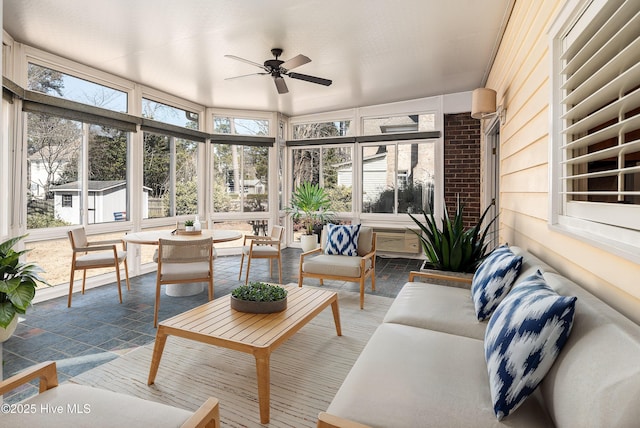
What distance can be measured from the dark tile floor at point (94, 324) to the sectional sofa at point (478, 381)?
2.05 metres

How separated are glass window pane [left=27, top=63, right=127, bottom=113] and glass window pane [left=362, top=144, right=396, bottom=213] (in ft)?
13.7

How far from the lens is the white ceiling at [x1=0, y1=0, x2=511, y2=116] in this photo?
300 cm

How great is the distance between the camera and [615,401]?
772 millimetres

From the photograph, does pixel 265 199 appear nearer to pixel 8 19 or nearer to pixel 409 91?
pixel 409 91

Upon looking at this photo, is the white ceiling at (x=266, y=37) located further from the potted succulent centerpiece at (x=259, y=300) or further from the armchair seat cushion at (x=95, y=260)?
the potted succulent centerpiece at (x=259, y=300)

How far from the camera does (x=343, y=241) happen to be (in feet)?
13.3

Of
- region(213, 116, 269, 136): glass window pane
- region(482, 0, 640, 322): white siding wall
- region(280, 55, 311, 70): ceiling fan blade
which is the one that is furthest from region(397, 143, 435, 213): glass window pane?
region(280, 55, 311, 70): ceiling fan blade

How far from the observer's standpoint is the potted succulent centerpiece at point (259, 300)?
7.35 feet

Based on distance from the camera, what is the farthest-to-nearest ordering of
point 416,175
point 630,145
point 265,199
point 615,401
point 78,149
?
1. point 265,199
2. point 416,175
3. point 78,149
4. point 630,145
5. point 615,401

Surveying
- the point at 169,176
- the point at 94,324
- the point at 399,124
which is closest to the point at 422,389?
the point at 94,324

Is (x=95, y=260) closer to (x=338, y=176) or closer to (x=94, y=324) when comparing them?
(x=94, y=324)

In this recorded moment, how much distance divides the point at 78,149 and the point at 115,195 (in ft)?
2.49

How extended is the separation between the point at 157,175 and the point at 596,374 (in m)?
5.72

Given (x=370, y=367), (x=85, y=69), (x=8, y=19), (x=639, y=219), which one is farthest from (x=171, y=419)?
(x=85, y=69)
